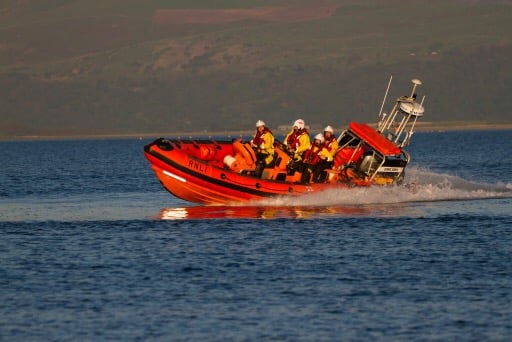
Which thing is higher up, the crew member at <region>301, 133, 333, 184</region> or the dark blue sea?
the crew member at <region>301, 133, 333, 184</region>

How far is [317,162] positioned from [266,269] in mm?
9729

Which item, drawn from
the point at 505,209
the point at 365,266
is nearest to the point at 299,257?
the point at 365,266

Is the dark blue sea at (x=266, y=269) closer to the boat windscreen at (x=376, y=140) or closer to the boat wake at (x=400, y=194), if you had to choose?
the boat wake at (x=400, y=194)

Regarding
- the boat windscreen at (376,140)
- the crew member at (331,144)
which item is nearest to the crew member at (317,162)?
the crew member at (331,144)

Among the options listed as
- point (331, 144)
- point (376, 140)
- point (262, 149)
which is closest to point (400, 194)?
point (376, 140)

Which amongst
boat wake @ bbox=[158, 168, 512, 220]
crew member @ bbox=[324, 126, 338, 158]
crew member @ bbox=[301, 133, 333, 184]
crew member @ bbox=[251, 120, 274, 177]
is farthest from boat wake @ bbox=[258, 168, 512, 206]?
crew member @ bbox=[324, 126, 338, 158]

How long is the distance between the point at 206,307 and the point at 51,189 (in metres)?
24.5

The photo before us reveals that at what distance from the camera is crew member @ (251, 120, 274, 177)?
99.8 feet

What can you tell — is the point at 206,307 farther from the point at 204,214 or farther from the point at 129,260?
the point at 204,214

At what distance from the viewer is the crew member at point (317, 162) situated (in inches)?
1208

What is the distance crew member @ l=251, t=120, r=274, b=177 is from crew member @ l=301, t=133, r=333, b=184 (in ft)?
2.95

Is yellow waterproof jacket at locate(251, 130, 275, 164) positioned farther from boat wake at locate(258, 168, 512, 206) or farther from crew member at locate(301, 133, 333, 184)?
boat wake at locate(258, 168, 512, 206)

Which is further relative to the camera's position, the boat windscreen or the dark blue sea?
the boat windscreen

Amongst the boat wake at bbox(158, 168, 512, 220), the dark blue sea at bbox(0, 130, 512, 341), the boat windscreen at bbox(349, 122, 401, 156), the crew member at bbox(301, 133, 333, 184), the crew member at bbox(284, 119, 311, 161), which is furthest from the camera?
the boat windscreen at bbox(349, 122, 401, 156)
